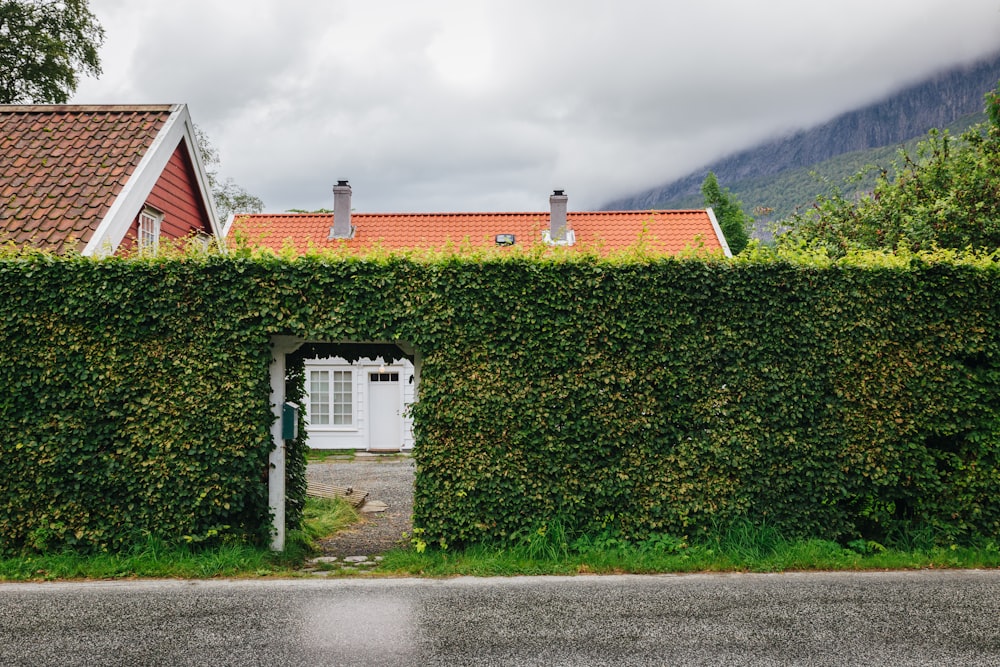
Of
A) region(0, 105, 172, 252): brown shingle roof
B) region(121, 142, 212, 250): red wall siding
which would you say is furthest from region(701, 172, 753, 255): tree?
region(0, 105, 172, 252): brown shingle roof

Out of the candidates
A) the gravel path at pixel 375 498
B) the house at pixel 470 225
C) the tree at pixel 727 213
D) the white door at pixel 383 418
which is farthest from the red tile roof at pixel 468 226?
the tree at pixel 727 213

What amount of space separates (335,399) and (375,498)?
29.4 feet

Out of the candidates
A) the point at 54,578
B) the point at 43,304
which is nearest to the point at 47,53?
the point at 43,304

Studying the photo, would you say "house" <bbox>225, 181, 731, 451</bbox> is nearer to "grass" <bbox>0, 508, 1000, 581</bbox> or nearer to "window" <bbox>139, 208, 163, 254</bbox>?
"window" <bbox>139, 208, 163, 254</bbox>

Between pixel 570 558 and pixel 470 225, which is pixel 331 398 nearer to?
pixel 470 225

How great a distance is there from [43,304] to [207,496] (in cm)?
260

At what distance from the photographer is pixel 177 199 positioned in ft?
44.8

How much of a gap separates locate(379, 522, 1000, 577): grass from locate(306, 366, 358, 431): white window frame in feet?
46.2

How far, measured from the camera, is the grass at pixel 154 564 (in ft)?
22.1

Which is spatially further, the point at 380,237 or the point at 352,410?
the point at 352,410

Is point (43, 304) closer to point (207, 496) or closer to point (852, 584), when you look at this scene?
point (207, 496)

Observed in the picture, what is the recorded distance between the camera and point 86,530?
7023 millimetres

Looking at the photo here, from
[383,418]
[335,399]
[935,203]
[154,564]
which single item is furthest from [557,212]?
[154,564]

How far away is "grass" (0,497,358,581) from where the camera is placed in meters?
6.75
